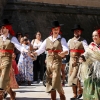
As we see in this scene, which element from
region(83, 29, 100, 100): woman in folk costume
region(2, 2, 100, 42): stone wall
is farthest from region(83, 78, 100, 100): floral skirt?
region(2, 2, 100, 42): stone wall

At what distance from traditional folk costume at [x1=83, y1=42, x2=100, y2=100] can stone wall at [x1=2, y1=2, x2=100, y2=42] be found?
34.5 ft

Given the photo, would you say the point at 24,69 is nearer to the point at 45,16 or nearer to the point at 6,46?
the point at 6,46

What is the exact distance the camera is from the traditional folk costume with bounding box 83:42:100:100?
6289mm

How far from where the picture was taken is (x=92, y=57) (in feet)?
20.7

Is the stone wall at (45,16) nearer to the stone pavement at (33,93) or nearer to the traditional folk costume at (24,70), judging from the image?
the traditional folk costume at (24,70)

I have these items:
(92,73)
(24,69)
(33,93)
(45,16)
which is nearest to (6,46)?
(92,73)

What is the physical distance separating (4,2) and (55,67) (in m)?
10.5

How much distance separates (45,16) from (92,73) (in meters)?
12.4

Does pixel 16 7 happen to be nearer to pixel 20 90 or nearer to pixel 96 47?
pixel 20 90

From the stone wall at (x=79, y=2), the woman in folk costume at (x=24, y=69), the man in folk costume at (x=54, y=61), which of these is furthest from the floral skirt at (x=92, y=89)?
the stone wall at (x=79, y=2)

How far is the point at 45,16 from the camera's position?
18.6m

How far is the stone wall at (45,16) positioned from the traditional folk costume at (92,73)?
413 inches

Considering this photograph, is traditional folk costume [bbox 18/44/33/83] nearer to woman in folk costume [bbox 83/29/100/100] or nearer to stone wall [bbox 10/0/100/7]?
woman in folk costume [bbox 83/29/100/100]

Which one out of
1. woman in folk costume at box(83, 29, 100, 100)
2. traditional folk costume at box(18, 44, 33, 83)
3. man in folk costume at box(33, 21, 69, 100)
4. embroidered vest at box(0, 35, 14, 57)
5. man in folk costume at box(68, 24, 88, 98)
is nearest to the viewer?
woman in folk costume at box(83, 29, 100, 100)
